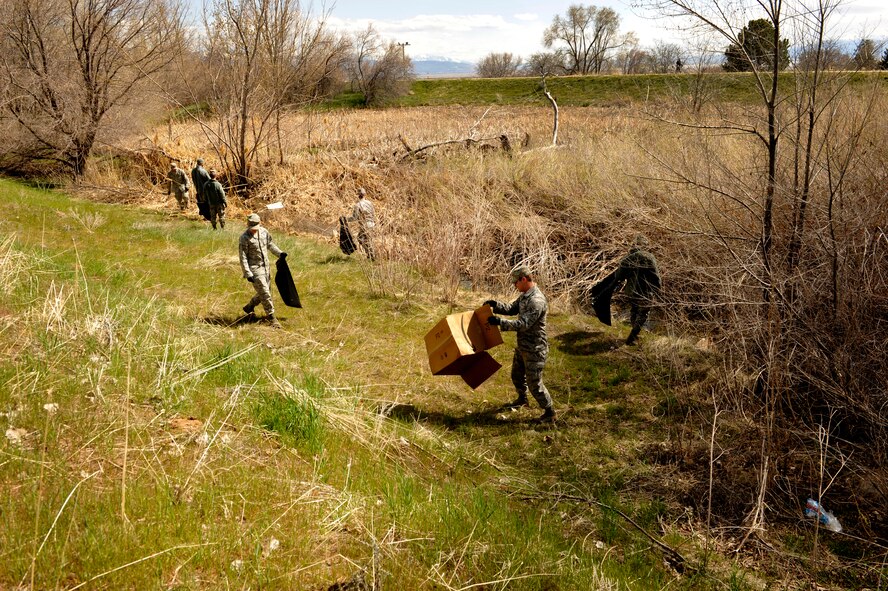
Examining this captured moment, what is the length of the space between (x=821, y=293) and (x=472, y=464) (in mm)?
4624

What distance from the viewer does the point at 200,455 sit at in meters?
4.20

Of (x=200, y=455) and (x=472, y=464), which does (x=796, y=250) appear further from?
(x=200, y=455)

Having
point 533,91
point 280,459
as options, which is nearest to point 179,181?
point 280,459

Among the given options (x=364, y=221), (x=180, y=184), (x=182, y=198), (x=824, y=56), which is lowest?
(x=364, y=221)

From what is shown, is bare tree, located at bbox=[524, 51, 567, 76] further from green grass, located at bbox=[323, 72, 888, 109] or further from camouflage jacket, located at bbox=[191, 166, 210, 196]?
camouflage jacket, located at bbox=[191, 166, 210, 196]

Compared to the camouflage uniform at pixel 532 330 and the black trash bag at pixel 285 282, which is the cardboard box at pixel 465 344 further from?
the black trash bag at pixel 285 282

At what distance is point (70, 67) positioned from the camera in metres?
20.5

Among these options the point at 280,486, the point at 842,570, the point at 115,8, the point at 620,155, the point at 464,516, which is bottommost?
the point at 842,570

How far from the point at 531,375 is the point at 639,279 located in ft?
11.9

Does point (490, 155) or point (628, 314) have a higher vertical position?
point (490, 155)

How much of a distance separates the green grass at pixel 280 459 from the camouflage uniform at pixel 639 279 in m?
0.77

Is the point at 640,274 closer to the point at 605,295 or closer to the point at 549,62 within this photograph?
the point at 605,295

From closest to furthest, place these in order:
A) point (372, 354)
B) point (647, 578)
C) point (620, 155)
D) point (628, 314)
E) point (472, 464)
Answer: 1. point (647, 578)
2. point (472, 464)
3. point (372, 354)
4. point (628, 314)
5. point (620, 155)

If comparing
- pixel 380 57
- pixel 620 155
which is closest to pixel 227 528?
pixel 620 155
